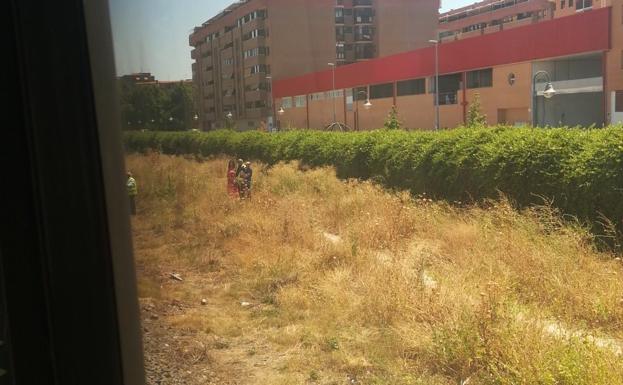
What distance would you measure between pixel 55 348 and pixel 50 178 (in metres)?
0.54

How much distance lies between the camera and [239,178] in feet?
16.5

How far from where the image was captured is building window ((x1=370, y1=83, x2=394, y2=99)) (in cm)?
1261

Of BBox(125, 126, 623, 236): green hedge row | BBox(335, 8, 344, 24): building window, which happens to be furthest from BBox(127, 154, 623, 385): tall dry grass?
BBox(335, 8, 344, 24): building window

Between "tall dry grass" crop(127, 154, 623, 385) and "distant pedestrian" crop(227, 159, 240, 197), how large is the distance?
0.09 meters

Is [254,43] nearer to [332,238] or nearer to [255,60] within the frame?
[255,60]

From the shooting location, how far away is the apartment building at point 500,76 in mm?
8047

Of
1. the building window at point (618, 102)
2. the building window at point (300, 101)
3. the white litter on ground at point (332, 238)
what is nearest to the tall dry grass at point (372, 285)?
the white litter on ground at point (332, 238)

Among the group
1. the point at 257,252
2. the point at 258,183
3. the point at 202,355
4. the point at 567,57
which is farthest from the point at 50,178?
the point at 567,57

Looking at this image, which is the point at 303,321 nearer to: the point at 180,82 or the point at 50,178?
the point at 180,82

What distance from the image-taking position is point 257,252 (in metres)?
4.75

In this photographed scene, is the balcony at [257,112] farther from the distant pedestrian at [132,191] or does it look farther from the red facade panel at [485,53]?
the distant pedestrian at [132,191]

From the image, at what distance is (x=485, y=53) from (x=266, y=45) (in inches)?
648

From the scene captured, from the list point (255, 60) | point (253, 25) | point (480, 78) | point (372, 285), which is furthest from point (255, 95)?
point (480, 78)

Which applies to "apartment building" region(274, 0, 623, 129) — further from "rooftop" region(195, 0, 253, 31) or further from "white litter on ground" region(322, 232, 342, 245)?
"rooftop" region(195, 0, 253, 31)
